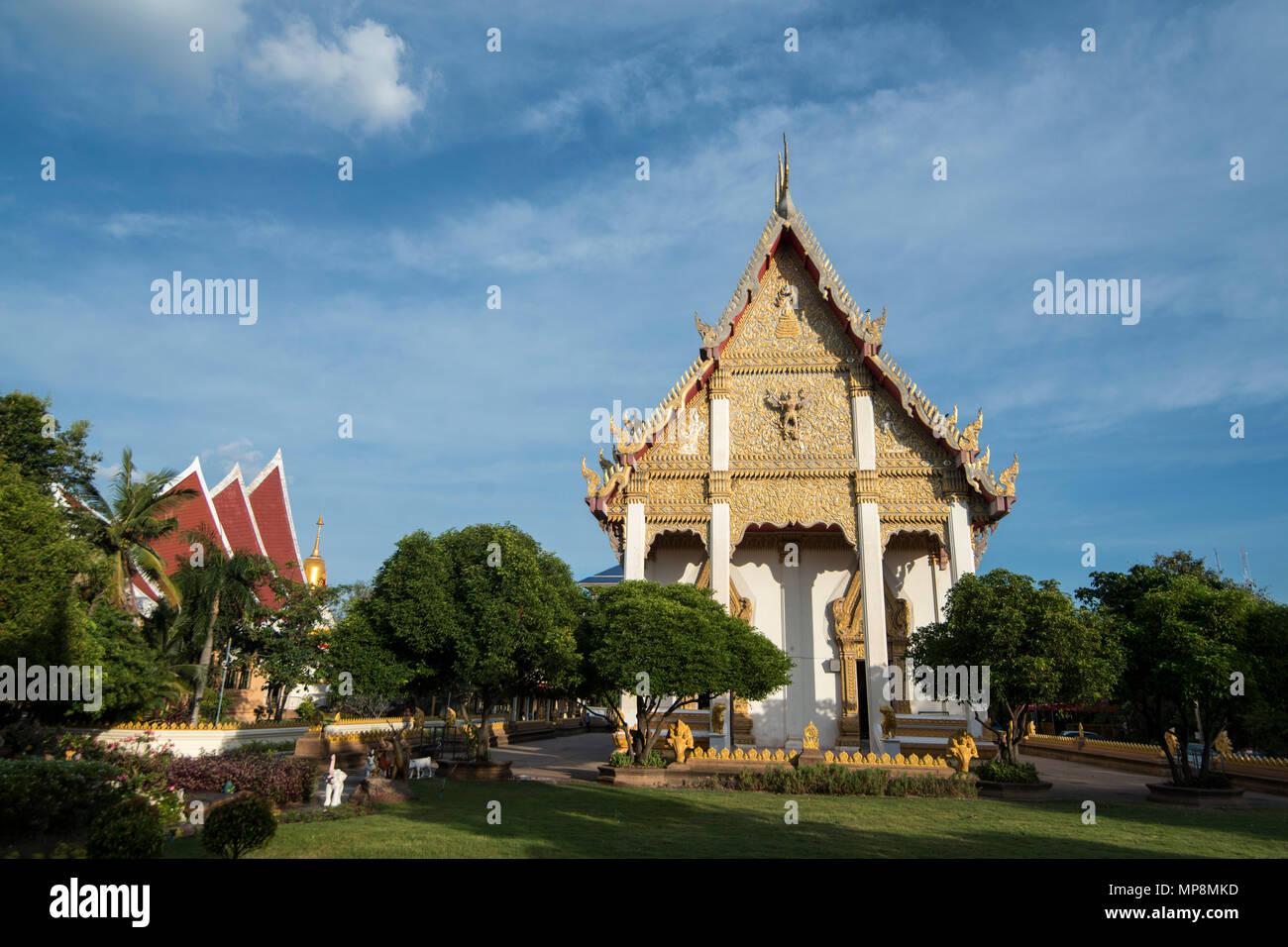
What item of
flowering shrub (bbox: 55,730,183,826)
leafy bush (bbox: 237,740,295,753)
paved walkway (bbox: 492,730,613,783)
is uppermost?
flowering shrub (bbox: 55,730,183,826)

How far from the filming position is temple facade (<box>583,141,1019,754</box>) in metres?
19.2

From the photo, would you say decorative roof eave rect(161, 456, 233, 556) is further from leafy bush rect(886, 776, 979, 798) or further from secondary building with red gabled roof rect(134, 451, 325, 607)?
leafy bush rect(886, 776, 979, 798)

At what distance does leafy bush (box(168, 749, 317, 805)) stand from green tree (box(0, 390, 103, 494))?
13.6 m

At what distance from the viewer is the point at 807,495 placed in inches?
781

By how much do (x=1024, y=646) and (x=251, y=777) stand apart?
1337 cm

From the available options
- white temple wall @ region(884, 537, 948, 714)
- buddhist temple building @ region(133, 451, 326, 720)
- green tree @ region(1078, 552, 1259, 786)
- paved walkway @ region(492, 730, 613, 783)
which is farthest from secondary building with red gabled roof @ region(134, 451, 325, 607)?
green tree @ region(1078, 552, 1259, 786)

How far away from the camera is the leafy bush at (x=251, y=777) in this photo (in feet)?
39.5

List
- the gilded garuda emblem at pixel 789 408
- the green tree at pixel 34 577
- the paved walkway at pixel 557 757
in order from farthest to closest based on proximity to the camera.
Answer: the gilded garuda emblem at pixel 789 408
the paved walkway at pixel 557 757
the green tree at pixel 34 577

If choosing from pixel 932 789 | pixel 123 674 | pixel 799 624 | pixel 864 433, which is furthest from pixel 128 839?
pixel 799 624

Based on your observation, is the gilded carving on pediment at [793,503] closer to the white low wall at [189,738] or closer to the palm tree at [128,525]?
the white low wall at [189,738]

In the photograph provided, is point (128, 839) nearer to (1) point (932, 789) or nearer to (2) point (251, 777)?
(2) point (251, 777)

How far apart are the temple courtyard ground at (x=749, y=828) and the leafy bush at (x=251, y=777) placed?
1.76m

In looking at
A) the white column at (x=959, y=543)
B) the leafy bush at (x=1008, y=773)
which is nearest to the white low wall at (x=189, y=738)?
the leafy bush at (x=1008, y=773)
